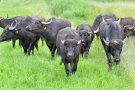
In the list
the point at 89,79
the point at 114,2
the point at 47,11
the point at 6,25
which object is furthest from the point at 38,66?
the point at 114,2

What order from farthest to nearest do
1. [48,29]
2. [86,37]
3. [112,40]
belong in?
1. [86,37]
2. [48,29]
3. [112,40]

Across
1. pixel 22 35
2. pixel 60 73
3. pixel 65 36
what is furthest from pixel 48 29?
pixel 60 73

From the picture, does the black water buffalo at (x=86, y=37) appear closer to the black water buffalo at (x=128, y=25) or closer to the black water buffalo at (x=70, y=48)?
the black water buffalo at (x=128, y=25)

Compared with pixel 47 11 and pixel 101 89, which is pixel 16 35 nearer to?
pixel 101 89

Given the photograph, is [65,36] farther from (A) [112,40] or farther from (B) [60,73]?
→ (A) [112,40]

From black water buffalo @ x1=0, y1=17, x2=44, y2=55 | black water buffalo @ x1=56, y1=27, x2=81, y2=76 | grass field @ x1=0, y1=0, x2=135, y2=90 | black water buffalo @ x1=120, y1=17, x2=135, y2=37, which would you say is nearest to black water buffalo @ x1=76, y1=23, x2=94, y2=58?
grass field @ x1=0, y1=0, x2=135, y2=90

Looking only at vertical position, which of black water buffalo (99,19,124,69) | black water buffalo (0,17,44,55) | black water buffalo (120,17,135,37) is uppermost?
black water buffalo (99,19,124,69)

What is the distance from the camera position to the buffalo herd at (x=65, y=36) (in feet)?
37.2

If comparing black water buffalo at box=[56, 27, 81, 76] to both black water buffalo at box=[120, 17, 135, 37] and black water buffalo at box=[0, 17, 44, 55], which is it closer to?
black water buffalo at box=[0, 17, 44, 55]

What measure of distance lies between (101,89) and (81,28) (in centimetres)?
526

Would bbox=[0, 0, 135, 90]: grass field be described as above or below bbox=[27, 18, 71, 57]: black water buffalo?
below

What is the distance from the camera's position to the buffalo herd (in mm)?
11328

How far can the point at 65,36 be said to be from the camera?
37.9ft

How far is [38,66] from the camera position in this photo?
1210cm
